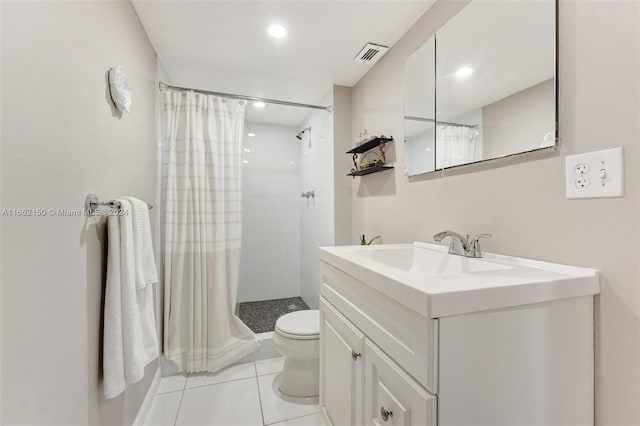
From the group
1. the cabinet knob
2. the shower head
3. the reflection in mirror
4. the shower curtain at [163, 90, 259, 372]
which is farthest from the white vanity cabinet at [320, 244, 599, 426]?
the shower head

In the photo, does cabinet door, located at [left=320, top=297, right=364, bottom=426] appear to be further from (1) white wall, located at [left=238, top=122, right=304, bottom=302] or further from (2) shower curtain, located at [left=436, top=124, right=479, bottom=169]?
(1) white wall, located at [left=238, top=122, right=304, bottom=302]

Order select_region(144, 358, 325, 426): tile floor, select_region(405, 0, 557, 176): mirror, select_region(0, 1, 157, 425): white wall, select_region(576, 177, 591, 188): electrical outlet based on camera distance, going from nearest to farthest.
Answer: select_region(0, 1, 157, 425): white wall → select_region(576, 177, 591, 188): electrical outlet → select_region(405, 0, 557, 176): mirror → select_region(144, 358, 325, 426): tile floor

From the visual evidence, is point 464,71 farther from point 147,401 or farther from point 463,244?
point 147,401

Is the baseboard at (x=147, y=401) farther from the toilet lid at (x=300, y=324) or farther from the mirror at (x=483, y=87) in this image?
the mirror at (x=483, y=87)

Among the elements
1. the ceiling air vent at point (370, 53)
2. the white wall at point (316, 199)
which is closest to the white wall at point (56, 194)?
the ceiling air vent at point (370, 53)

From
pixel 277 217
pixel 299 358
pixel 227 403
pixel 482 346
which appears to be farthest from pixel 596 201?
pixel 277 217

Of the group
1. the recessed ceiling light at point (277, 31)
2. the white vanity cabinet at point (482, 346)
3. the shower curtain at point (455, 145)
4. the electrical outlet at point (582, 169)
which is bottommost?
the white vanity cabinet at point (482, 346)

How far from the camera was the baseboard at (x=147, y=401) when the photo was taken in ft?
4.73

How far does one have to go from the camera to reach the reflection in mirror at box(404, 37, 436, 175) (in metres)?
1.41

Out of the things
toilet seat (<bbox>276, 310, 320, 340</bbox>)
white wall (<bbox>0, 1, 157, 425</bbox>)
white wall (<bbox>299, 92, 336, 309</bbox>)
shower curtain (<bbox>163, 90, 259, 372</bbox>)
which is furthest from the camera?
white wall (<bbox>299, 92, 336, 309</bbox>)

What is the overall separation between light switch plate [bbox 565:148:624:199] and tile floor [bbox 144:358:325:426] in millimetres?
1628

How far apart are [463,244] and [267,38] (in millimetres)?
1588

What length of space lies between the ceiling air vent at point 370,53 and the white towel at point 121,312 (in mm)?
1608

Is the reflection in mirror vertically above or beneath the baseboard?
above
